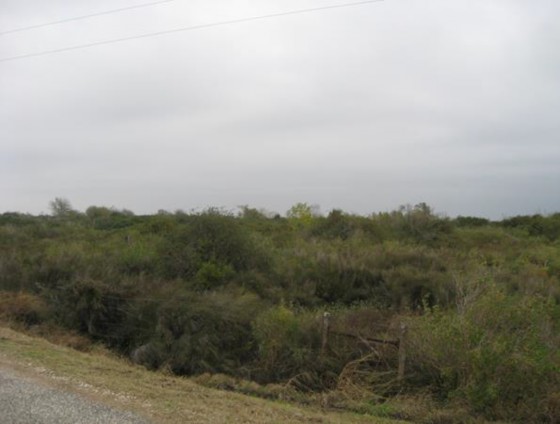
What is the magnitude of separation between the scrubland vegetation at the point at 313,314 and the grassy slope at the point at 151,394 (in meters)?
1.89

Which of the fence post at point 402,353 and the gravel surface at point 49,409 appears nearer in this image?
the gravel surface at point 49,409

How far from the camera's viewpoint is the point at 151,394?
31.3 ft

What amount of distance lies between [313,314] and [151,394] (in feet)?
27.4

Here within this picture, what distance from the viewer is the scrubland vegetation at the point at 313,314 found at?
451 inches

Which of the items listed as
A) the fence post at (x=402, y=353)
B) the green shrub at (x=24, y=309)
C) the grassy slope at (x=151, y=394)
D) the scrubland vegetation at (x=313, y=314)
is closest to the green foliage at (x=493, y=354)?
the scrubland vegetation at (x=313, y=314)

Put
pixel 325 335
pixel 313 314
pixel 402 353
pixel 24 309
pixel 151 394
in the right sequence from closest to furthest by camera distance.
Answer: pixel 151 394 → pixel 402 353 → pixel 325 335 → pixel 313 314 → pixel 24 309

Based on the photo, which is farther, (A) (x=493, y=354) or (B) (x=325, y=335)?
(B) (x=325, y=335)

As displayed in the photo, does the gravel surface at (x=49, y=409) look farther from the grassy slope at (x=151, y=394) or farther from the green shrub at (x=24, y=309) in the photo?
the green shrub at (x=24, y=309)

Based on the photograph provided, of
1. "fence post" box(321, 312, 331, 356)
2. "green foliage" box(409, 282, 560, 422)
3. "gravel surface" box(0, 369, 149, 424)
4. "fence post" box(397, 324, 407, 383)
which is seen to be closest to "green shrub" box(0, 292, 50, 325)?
"fence post" box(321, 312, 331, 356)

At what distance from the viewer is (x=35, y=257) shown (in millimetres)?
24594

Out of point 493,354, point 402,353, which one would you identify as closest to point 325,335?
point 402,353

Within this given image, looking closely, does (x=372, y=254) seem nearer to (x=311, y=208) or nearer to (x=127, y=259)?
(x=127, y=259)

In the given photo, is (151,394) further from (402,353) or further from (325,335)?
(325,335)

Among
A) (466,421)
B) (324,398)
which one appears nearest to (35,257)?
(324,398)
